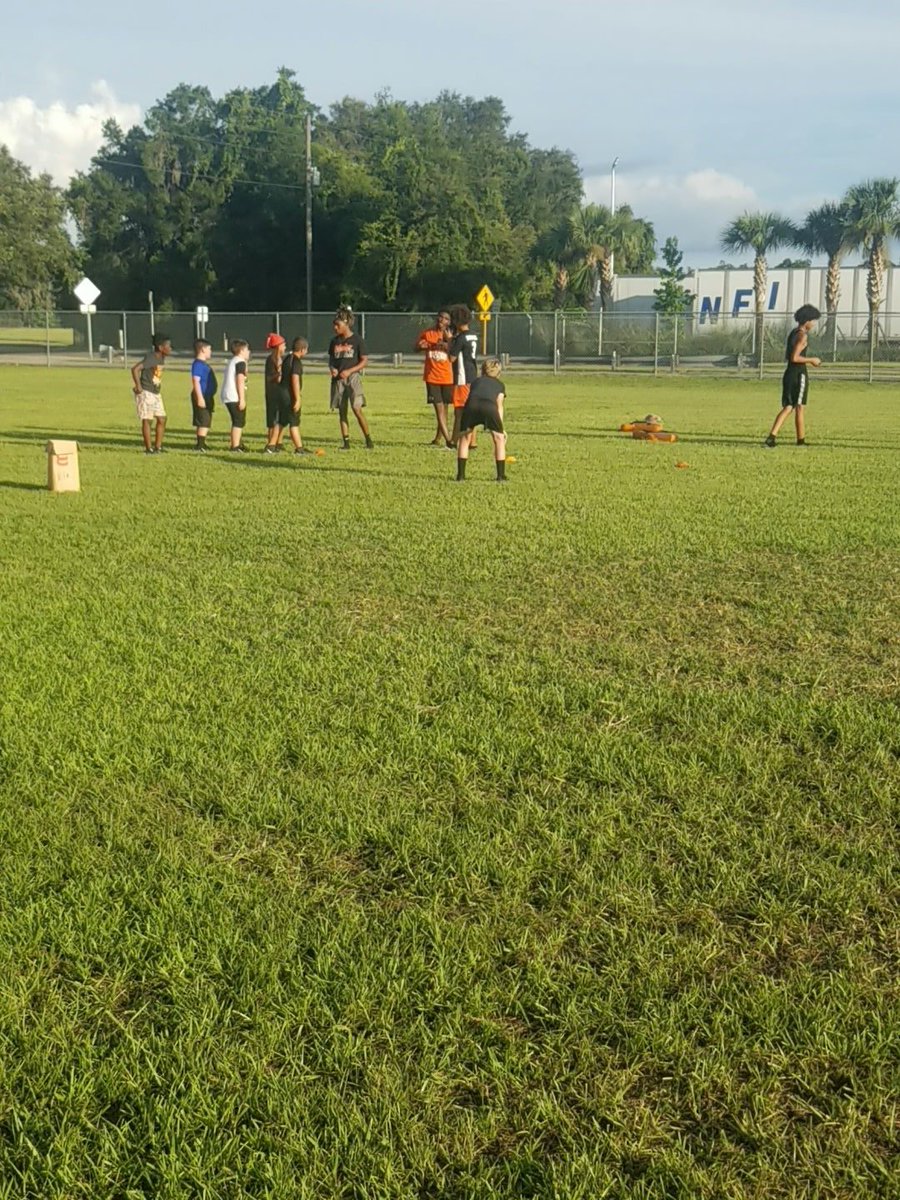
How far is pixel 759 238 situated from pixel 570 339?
1563cm

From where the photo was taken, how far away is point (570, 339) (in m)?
49.6

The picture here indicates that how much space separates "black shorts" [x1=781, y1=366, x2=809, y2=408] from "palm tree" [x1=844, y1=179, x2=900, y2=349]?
41.9 metres

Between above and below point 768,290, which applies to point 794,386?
below

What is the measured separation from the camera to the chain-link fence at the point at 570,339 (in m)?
44.0

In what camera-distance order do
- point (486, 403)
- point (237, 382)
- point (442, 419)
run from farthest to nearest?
point (442, 419), point (237, 382), point (486, 403)

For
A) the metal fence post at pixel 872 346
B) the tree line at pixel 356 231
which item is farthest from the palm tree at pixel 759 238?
the metal fence post at pixel 872 346

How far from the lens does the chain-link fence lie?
144 ft

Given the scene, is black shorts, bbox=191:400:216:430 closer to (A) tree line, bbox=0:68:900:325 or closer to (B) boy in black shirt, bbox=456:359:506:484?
(B) boy in black shirt, bbox=456:359:506:484

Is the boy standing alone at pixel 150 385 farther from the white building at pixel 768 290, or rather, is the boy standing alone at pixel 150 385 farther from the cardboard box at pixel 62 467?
the white building at pixel 768 290

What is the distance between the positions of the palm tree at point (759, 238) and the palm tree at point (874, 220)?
3.36 meters

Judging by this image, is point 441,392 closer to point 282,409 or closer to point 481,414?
point 282,409

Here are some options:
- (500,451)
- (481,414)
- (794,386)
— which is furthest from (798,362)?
(481,414)

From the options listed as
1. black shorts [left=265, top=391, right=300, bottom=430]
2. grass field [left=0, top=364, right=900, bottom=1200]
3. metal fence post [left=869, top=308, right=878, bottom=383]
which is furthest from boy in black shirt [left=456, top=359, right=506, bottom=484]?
metal fence post [left=869, top=308, right=878, bottom=383]

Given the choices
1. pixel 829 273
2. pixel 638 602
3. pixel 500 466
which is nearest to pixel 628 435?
pixel 500 466
